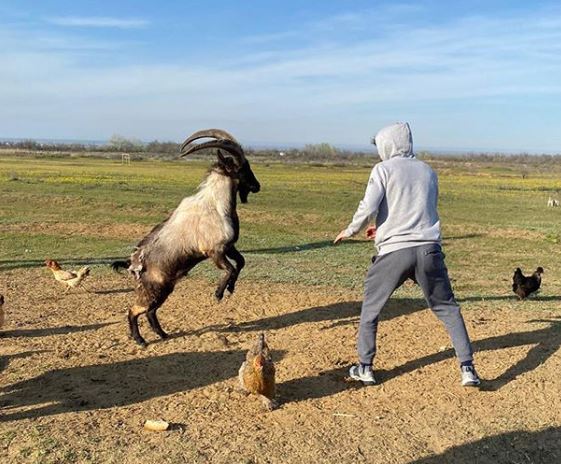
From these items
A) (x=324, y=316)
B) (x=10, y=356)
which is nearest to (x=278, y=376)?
(x=324, y=316)

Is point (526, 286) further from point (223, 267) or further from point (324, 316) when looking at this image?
point (223, 267)

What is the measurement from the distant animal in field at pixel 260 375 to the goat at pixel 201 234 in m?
1.97

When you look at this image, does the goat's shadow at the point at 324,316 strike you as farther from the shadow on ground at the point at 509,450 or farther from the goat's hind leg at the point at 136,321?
the shadow on ground at the point at 509,450

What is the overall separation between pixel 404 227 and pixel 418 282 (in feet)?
1.99

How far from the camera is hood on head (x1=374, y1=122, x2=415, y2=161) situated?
6.12 m

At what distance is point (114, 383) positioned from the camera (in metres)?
6.72

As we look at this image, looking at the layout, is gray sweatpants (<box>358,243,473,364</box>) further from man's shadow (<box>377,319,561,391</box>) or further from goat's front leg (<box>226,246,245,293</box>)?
goat's front leg (<box>226,246,245,293</box>)

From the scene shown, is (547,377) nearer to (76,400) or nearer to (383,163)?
(383,163)

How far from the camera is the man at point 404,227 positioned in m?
6.04

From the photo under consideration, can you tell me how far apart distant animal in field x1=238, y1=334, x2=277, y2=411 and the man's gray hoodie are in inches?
58.3

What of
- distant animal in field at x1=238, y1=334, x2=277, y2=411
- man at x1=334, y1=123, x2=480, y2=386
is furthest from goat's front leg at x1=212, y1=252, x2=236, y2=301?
man at x1=334, y1=123, x2=480, y2=386

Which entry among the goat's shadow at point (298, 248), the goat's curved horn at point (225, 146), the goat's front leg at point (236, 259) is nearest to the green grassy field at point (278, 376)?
the goat's front leg at point (236, 259)

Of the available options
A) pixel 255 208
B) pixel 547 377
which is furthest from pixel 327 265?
pixel 255 208

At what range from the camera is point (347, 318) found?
→ 31.0 feet
